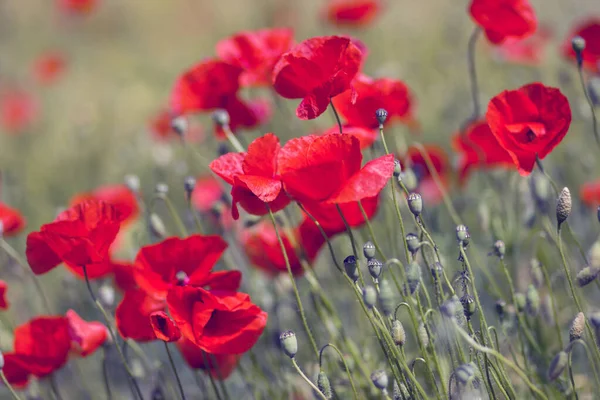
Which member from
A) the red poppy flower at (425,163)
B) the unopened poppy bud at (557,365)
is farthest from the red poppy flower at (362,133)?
the unopened poppy bud at (557,365)

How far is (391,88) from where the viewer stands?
1811 millimetres

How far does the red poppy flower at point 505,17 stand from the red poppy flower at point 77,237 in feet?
3.63

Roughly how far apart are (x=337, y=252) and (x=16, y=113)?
371 cm

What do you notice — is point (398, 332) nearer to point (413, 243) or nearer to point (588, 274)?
point (413, 243)

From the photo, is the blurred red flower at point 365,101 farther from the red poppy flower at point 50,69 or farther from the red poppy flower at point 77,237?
the red poppy flower at point 50,69

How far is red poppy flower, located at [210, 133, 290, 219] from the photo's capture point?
1.33 m

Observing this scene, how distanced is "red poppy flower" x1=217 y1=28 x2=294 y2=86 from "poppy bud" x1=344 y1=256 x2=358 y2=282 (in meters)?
0.78

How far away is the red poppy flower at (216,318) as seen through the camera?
4.50ft

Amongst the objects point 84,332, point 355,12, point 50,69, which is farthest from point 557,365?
point 50,69

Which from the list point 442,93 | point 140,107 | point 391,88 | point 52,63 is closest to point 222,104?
point 391,88

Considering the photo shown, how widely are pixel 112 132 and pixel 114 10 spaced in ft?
11.6

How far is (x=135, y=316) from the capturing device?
1.53 metres

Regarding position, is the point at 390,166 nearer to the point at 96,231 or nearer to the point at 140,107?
the point at 96,231

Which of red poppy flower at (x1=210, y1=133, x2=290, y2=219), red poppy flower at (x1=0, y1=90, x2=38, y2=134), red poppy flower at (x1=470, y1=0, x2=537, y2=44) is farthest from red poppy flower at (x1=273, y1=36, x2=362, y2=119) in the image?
red poppy flower at (x1=0, y1=90, x2=38, y2=134)
